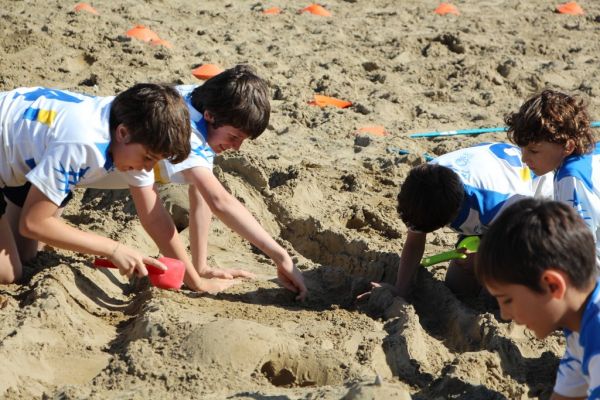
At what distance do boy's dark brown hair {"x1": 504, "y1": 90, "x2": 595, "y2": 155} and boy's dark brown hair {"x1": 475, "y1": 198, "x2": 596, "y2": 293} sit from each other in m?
1.50

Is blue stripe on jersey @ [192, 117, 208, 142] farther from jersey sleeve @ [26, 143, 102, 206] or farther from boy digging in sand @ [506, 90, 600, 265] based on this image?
boy digging in sand @ [506, 90, 600, 265]

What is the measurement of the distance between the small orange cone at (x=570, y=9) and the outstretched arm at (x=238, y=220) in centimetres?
581

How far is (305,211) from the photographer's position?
4.86 m

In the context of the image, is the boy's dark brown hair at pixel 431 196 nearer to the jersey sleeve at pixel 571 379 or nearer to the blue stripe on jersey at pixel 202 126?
the blue stripe on jersey at pixel 202 126

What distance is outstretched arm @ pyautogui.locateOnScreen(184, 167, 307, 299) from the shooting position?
385 centimetres

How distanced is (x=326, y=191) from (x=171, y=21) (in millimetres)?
3341

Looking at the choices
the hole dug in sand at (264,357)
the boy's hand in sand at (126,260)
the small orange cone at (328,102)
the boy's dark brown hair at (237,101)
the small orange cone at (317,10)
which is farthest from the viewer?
the small orange cone at (317,10)

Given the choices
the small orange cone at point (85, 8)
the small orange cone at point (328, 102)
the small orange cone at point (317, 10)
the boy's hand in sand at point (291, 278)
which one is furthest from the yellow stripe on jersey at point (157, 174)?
the small orange cone at point (317, 10)

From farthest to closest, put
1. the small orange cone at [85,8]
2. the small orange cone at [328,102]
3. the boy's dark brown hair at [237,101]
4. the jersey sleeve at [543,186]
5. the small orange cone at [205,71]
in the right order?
the small orange cone at [85,8] < the small orange cone at [205,71] < the small orange cone at [328,102] < the jersey sleeve at [543,186] < the boy's dark brown hair at [237,101]

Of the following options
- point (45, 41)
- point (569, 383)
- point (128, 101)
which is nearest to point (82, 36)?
point (45, 41)

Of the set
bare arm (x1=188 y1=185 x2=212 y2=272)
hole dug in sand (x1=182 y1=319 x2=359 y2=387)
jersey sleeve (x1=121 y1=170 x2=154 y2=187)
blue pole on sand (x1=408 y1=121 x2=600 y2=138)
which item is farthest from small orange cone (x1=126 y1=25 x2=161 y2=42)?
hole dug in sand (x1=182 y1=319 x2=359 y2=387)

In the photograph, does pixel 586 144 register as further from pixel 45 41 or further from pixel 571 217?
pixel 45 41

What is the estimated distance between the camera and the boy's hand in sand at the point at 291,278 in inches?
152

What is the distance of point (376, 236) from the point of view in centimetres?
477
